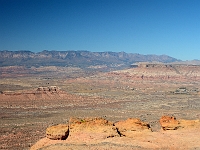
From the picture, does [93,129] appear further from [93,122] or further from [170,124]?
[170,124]

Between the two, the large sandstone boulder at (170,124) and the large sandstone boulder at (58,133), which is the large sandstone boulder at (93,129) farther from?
the large sandstone boulder at (170,124)

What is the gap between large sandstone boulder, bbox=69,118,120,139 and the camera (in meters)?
26.5

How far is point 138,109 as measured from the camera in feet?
277

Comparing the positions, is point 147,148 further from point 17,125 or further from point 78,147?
point 17,125

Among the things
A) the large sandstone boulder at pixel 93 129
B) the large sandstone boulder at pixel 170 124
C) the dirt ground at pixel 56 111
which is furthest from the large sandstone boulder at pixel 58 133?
the dirt ground at pixel 56 111

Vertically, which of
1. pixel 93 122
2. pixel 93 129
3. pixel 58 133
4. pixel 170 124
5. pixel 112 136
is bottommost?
pixel 112 136

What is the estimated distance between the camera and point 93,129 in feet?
88.4

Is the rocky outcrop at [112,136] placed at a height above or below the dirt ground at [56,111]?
above

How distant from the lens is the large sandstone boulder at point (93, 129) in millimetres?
26516

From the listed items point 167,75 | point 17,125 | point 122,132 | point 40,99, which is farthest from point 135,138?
point 167,75

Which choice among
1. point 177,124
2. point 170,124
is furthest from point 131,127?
point 177,124

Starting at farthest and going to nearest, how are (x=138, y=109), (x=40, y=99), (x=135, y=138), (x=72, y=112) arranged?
(x=40, y=99)
(x=138, y=109)
(x=72, y=112)
(x=135, y=138)

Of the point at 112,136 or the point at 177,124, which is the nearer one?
the point at 112,136

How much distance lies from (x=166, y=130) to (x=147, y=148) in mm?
7202
